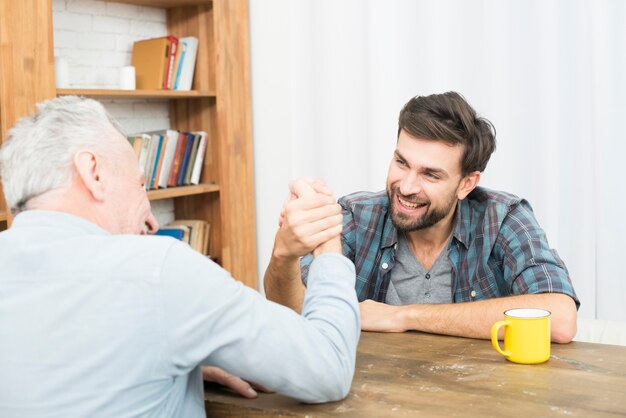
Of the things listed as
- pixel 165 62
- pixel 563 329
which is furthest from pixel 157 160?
pixel 563 329

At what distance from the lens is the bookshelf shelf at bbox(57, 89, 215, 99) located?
3279 millimetres

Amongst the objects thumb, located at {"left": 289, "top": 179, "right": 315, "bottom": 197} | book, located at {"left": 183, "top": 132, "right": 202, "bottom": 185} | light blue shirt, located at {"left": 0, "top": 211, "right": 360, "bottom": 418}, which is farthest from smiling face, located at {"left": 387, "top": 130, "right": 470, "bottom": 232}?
book, located at {"left": 183, "top": 132, "right": 202, "bottom": 185}

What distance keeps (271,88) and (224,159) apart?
45cm

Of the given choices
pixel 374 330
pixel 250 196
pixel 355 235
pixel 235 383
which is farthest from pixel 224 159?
pixel 235 383

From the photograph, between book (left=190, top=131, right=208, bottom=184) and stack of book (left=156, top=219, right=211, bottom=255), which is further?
book (left=190, top=131, right=208, bottom=184)

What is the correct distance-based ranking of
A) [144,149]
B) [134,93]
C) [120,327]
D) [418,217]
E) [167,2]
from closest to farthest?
[120,327] → [418,217] → [134,93] → [144,149] → [167,2]

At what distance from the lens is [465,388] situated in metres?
1.34

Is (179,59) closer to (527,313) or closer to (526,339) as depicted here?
(527,313)

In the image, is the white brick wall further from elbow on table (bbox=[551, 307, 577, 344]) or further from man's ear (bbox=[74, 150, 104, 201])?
elbow on table (bbox=[551, 307, 577, 344])

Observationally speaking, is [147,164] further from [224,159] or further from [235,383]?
[235,383]

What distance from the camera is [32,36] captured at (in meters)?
3.06

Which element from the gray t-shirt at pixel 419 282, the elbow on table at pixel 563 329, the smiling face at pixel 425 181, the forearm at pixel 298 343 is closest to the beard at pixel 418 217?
the smiling face at pixel 425 181

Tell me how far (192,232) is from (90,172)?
2.72 metres

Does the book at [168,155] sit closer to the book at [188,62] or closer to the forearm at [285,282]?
the book at [188,62]
